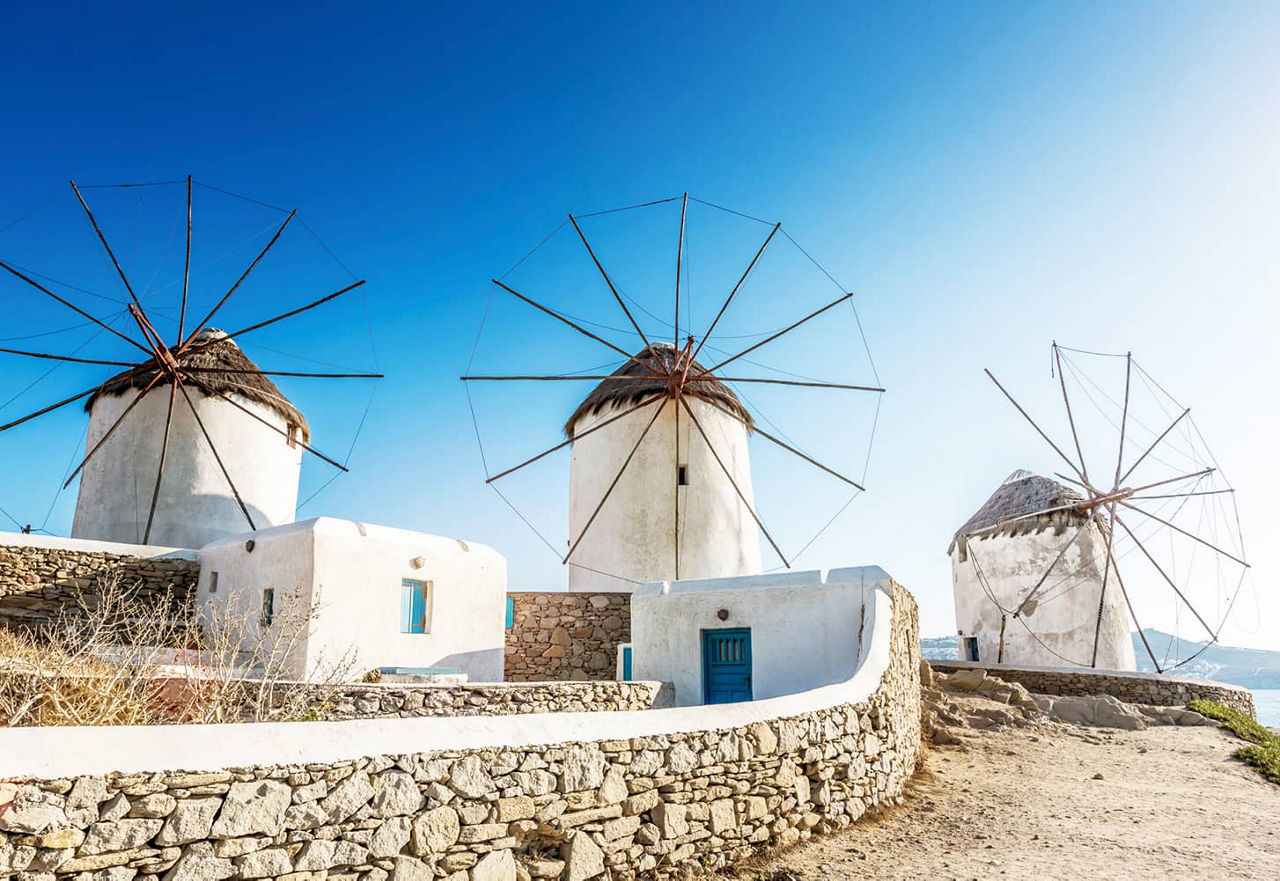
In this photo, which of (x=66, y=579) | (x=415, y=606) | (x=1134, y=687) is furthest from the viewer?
(x=1134, y=687)

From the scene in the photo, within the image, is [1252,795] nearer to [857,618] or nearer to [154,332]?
[857,618]

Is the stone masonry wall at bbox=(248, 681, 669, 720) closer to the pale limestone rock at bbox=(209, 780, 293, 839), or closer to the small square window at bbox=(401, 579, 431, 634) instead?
the small square window at bbox=(401, 579, 431, 634)

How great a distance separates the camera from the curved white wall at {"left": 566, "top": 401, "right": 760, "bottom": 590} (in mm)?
16172

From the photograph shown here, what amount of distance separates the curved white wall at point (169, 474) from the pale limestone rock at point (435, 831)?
1409 cm

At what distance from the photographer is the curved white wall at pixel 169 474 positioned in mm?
15711

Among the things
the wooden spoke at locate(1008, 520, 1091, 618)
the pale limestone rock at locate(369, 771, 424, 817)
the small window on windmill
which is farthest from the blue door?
the wooden spoke at locate(1008, 520, 1091, 618)

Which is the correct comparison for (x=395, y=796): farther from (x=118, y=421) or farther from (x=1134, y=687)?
(x=1134, y=687)

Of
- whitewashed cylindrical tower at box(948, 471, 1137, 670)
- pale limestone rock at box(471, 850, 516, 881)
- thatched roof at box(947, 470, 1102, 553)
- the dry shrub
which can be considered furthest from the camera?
thatched roof at box(947, 470, 1102, 553)

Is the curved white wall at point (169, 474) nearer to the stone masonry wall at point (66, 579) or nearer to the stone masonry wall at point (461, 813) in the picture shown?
the stone masonry wall at point (66, 579)

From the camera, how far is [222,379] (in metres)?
16.6

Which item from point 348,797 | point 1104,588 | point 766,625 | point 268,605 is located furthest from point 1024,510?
point 348,797

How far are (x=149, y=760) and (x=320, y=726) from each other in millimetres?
708

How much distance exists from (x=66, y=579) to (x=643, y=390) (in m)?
10.2

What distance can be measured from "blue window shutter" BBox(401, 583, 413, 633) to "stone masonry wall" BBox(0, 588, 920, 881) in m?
6.62
